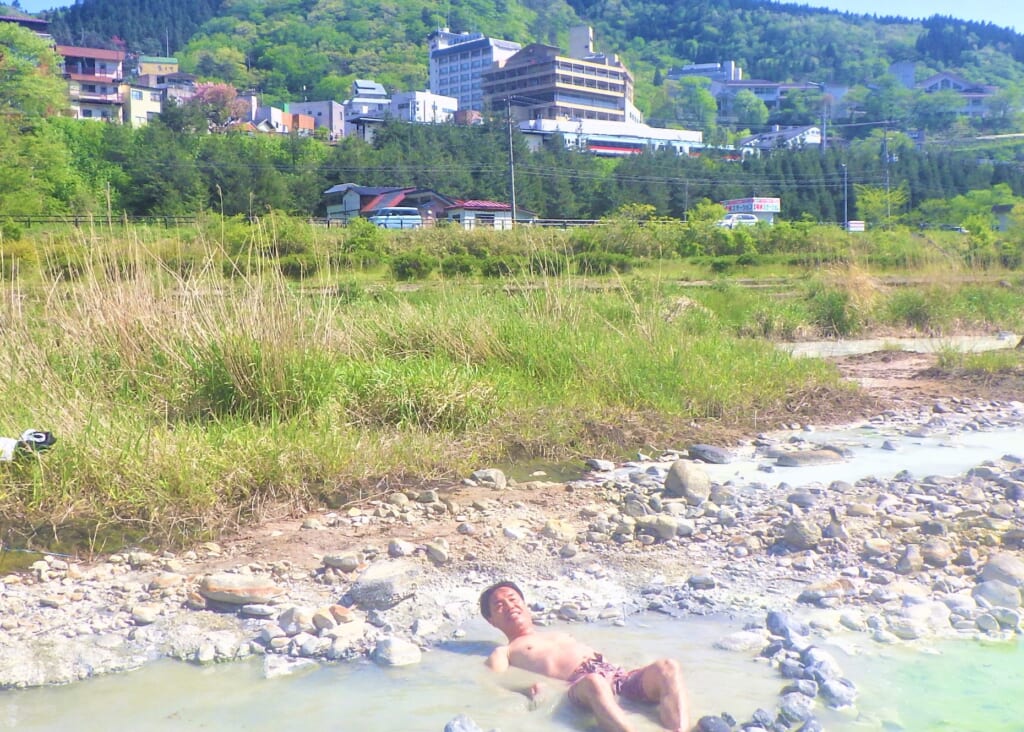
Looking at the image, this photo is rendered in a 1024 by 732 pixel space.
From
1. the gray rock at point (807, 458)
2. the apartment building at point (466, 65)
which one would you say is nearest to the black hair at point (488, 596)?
the gray rock at point (807, 458)

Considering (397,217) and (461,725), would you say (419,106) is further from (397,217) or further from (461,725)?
(461,725)

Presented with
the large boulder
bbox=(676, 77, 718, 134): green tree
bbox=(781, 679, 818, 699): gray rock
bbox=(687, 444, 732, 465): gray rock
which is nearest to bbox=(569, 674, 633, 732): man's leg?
bbox=(781, 679, 818, 699): gray rock

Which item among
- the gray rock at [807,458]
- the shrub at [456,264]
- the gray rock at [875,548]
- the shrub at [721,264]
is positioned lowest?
the gray rock at [807,458]

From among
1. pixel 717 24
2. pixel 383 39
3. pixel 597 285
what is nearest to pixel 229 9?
pixel 383 39

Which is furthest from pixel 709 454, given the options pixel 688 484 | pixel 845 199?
pixel 845 199

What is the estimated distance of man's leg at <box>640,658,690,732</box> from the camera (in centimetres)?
267

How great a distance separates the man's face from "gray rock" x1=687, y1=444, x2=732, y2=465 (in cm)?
276

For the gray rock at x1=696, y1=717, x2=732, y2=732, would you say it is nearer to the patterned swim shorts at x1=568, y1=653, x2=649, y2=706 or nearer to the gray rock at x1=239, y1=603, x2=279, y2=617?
the patterned swim shorts at x1=568, y1=653, x2=649, y2=706

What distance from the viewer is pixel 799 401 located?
7.27 m

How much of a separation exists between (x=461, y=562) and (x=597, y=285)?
7137 millimetres

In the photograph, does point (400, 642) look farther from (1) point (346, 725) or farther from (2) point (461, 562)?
(2) point (461, 562)

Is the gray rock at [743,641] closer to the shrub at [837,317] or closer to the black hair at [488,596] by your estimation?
the black hair at [488,596]

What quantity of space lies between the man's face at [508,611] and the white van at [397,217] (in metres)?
37.3

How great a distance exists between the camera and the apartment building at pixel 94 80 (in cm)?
8738
